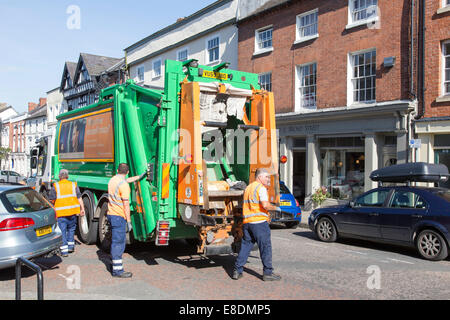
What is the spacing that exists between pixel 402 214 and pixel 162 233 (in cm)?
494

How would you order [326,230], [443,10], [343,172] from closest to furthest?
[326,230] → [443,10] → [343,172]

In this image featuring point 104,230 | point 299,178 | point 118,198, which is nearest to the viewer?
point 118,198

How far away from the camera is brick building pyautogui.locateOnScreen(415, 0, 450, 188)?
40.8 feet

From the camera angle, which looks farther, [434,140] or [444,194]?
[434,140]

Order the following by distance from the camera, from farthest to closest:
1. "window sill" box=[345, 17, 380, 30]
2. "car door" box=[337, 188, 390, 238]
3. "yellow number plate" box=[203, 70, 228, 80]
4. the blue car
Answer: "window sill" box=[345, 17, 380, 30] < the blue car < "car door" box=[337, 188, 390, 238] < "yellow number plate" box=[203, 70, 228, 80]

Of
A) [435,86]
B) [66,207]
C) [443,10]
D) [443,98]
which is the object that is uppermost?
[443,10]

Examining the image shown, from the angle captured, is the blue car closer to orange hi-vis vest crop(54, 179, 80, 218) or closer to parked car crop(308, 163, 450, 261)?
parked car crop(308, 163, 450, 261)

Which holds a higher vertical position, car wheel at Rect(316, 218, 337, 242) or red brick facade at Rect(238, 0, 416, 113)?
red brick facade at Rect(238, 0, 416, 113)

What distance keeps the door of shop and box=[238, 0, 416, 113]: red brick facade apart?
223cm

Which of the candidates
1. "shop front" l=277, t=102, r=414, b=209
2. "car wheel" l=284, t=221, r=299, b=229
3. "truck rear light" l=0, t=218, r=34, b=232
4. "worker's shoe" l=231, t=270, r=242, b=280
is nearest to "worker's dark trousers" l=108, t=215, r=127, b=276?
"truck rear light" l=0, t=218, r=34, b=232

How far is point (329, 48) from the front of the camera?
51.7ft

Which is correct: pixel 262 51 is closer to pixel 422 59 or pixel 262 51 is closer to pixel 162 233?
pixel 422 59

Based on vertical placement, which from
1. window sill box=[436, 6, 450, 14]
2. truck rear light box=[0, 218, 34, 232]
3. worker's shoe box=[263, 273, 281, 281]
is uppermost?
window sill box=[436, 6, 450, 14]

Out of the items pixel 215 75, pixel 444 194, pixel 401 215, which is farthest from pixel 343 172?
pixel 215 75
